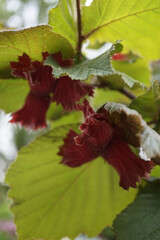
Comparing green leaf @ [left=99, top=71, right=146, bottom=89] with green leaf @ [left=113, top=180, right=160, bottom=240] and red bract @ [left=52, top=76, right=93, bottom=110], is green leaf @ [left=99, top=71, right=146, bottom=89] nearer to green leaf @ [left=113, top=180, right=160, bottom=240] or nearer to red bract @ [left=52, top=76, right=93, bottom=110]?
red bract @ [left=52, top=76, right=93, bottom=110]

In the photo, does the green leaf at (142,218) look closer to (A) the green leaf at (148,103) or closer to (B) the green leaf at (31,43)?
(A) the green leaf at (148,103)

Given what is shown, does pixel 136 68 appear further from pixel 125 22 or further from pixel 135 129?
pixel 135 129

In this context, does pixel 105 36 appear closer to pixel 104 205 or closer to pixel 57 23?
pixel 57 23

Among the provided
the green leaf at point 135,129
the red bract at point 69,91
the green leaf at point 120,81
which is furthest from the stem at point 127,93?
the green leaf at point 135,129

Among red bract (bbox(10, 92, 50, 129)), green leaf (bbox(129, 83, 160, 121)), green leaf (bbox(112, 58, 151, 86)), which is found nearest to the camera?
green leaf (bbox(129, 83, 160, 121))

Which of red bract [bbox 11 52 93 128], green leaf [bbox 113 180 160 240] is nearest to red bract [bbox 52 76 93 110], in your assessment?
red bract [bbox 11 52 93 128]

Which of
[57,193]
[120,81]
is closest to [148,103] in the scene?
[120,81]
